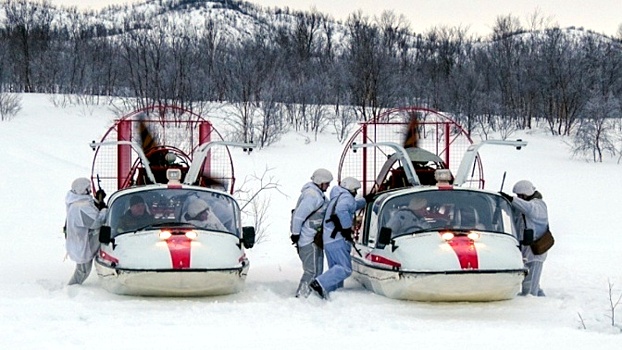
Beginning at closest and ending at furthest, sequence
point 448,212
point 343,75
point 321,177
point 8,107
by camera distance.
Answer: point 448,212, point 321,177, point 8,107, point 343,75

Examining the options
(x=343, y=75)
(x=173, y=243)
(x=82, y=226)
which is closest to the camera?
(x=173, y=243)

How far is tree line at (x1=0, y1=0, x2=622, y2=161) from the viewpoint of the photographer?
125ft

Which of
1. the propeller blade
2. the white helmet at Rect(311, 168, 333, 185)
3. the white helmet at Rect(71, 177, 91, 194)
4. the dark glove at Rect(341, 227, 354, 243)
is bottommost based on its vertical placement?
the dark glove at Rect(341, 227, 354, 243)

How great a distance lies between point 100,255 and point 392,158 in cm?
497

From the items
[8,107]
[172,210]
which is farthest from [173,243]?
[8,107]

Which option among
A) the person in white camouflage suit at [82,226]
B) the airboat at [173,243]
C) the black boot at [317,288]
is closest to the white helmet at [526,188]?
the black boot at [317,288]

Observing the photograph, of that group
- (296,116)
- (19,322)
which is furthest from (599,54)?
(19,322)

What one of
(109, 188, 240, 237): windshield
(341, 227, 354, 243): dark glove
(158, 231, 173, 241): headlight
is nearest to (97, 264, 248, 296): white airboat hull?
(158, 231, 173, 241): headlight

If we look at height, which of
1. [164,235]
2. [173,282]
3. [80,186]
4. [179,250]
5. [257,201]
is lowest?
[257,201]

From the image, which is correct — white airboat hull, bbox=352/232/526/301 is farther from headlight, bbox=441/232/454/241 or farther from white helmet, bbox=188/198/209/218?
white helmet, bbox=188/198/209/218

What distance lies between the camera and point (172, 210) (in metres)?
11.8

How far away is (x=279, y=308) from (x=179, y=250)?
1515 millimetres

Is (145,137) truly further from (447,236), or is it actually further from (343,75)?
(343,75)

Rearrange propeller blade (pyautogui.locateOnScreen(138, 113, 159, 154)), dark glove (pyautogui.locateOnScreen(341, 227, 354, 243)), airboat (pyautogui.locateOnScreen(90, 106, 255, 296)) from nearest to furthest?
airboat (pyautogui.locateOnScreen(90, 106, 255, 296)), dark glove (pyautogui.locateOnScreen(341, 227, 354, 243)), propeller blade (pyautogui.locateOnScreen(138, 113, 159, 154))
